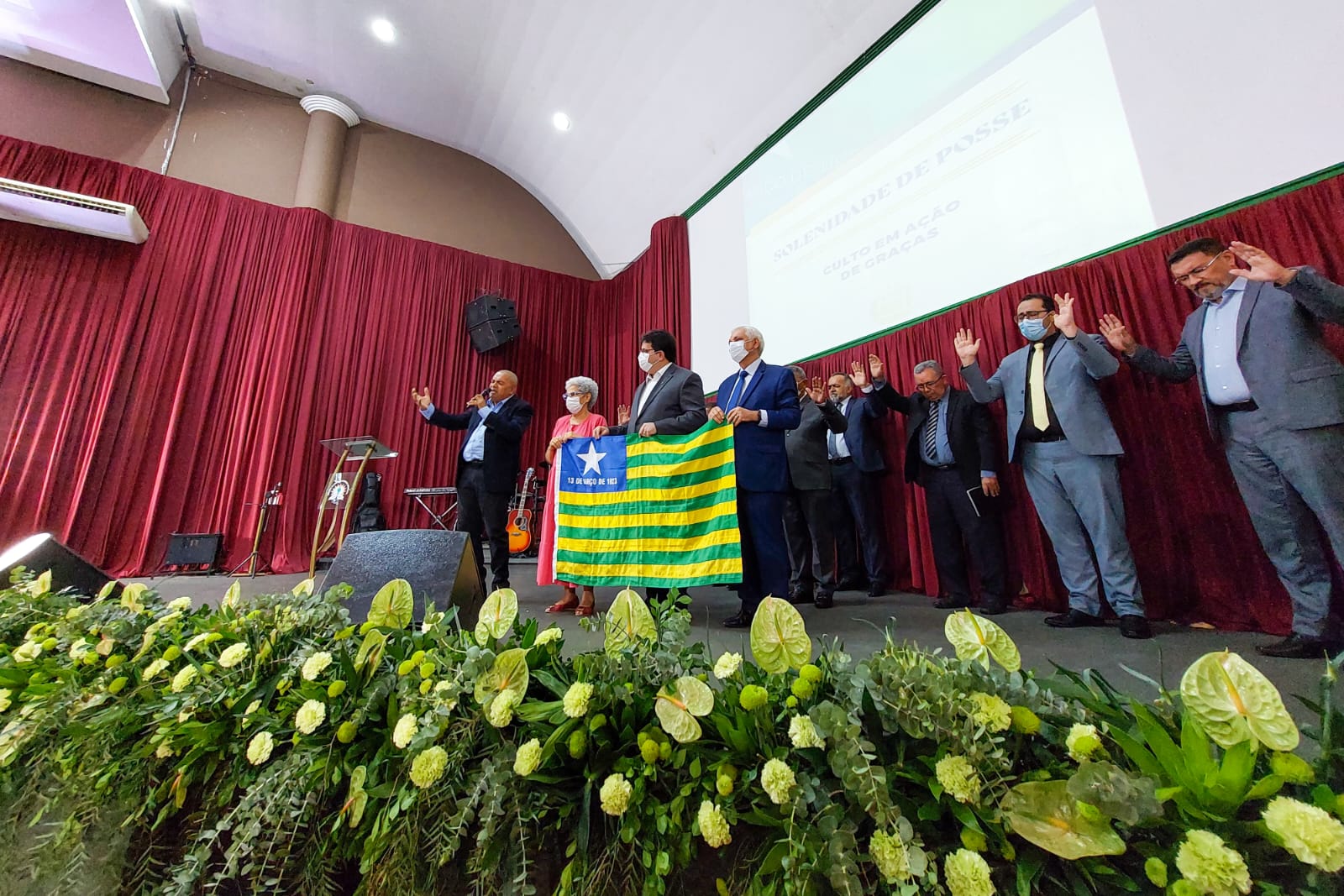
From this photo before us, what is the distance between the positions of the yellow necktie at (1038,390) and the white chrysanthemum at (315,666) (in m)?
2.63

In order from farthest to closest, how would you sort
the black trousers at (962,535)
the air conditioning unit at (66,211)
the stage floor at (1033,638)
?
the air conditioning unit at (66,211) → the black trousers at (962,535) → the stage floor at (1033,638)

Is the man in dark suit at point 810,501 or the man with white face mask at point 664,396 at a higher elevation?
the man with white face mask at point 664,396

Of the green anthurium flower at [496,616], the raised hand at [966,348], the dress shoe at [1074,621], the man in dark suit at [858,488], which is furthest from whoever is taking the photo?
the man in dark suit at [858,488]

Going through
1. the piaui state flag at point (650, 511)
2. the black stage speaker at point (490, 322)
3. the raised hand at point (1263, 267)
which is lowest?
the piaui state flag at point (650, 511)

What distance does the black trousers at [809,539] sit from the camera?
279cm

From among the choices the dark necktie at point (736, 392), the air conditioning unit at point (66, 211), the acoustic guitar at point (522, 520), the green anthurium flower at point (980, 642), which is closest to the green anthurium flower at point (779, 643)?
the green anthurium flower at point (980, 642)

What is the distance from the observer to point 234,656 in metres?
0.65

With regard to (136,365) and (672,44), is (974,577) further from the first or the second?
(136,365)

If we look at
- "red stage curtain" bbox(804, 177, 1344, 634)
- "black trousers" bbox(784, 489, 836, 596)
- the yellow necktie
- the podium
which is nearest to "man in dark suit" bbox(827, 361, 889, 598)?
"black trousers" bbox(784, 489, 836, 596)

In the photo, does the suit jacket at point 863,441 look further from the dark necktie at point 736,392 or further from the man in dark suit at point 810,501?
the dark necktie at point 736,392

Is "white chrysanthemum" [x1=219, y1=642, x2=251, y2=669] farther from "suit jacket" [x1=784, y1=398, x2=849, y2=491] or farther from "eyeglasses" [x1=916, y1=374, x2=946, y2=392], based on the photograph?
"eyeglasses" [x1=916, y1=374, x2=946, y2=392]

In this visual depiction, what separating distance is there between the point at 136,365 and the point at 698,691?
241 inches

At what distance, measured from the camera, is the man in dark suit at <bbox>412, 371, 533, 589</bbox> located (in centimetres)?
256

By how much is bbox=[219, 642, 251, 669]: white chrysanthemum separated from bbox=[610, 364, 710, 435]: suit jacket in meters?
1.63
